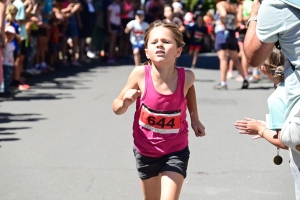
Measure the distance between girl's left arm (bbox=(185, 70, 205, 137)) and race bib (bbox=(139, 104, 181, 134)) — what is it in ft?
0.56

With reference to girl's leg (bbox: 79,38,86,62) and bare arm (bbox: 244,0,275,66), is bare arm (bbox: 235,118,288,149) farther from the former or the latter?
girl's leg (bbox: 79,38,86,62)

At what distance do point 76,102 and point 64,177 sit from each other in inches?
220

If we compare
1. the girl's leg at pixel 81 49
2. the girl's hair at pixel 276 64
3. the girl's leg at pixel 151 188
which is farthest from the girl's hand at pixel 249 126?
the girl's leg at pixel 81 49

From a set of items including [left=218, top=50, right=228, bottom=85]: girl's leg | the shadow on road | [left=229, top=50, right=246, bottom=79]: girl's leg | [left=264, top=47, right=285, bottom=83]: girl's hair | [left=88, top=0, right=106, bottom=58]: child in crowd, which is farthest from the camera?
[left=88, top=0, right=106, bottom=58]: child in crowd

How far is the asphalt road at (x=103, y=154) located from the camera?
667 cm

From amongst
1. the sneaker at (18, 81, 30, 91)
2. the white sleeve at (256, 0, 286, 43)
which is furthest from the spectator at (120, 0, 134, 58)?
the white sleeve at (256, 0, 286, 43)

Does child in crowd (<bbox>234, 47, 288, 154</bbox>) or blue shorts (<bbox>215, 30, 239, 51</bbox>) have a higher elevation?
child in crowd (<bbox>234, 47, 288, 154</bbox>)

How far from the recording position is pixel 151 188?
5.16m

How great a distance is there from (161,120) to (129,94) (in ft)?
A: 1.59

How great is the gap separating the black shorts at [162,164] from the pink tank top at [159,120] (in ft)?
0.11

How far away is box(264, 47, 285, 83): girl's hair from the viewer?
412 centimetres

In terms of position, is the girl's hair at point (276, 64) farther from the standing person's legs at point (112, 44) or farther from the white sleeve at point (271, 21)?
the standing person's legs at point (112, 44)

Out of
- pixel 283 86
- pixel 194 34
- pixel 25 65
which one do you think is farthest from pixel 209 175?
pixel 194 34

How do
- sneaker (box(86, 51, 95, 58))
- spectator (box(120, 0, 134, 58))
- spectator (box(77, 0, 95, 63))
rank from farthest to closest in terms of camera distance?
sneaker (box(86, 51, 95, 58)), spectator (box(120, 0, 134, 58)), spectator (box(77, 0, 95, 63))
